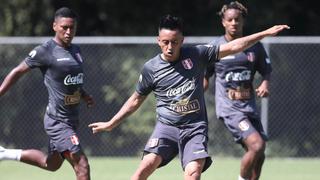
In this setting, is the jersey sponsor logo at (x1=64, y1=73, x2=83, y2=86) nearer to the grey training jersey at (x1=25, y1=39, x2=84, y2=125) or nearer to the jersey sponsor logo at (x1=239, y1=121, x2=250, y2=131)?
the grey training jersey at (x1=25, y1=39, x2=84, y2=125)

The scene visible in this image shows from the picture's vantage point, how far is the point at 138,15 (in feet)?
60.0

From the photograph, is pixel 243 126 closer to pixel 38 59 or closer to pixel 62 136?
pixel 62 136

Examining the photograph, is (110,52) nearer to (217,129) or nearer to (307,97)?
(217,129)

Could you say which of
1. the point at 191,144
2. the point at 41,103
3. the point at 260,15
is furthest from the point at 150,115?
the point at 191,144

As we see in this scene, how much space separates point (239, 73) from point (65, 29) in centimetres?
224

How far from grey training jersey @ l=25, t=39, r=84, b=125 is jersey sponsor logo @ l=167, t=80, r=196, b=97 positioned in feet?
4.98

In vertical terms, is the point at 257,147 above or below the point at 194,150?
below

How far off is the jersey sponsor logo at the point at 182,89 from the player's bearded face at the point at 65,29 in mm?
1679

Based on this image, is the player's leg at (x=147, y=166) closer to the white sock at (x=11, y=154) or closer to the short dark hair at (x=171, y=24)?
the short dark hair at (x=171, y=24)

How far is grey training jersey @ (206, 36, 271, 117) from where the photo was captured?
1092cm

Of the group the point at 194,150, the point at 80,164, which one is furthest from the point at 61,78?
the point at 194,150

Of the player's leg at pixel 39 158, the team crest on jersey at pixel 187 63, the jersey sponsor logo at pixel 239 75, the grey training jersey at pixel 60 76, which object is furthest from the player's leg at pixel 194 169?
the jersey sponsor logo at pixel 239 75

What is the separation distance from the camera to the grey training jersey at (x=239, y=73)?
1092 centimetres

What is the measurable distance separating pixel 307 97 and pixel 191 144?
7.71m
